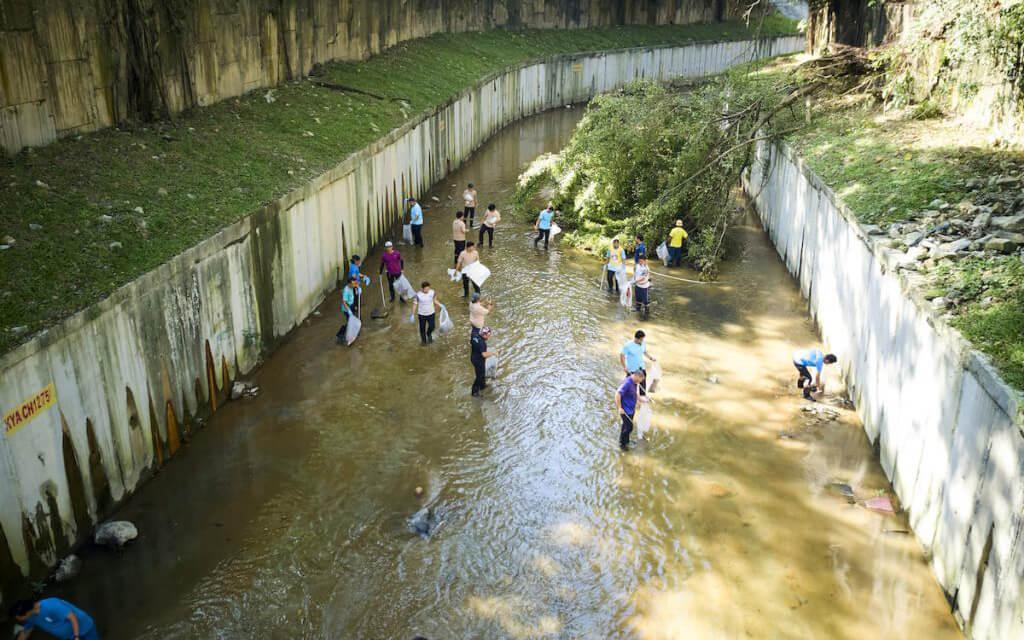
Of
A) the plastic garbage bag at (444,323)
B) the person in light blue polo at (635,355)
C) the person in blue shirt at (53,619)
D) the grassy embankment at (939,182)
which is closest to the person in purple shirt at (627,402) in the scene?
the person in light blue polo at (635,355)

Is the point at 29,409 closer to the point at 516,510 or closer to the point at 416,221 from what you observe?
the point at 516,510

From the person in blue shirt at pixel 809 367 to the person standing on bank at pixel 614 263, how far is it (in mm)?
4609

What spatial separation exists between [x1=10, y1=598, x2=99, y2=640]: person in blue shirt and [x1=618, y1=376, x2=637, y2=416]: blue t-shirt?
663 cm

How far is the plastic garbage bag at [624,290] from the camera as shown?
15988 millimetres

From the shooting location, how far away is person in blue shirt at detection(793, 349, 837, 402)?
39.9ft

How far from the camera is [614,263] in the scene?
53.9 ft

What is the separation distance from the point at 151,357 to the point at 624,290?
9029mm

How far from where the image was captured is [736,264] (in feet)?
62.4

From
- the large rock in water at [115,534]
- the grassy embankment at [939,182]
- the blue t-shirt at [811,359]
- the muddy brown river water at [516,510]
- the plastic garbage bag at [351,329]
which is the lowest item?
the muddy brown river water at [516,510]

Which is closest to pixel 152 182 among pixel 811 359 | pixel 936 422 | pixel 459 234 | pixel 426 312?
pixel 426 312

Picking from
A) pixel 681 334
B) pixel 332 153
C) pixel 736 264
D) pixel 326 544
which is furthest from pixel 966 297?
pixel 332 153

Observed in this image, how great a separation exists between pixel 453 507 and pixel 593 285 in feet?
28.1

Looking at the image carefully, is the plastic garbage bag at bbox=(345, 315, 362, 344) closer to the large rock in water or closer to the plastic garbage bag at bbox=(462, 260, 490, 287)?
the plastic garbage bag at bbox=(462, 260, 490, 287)

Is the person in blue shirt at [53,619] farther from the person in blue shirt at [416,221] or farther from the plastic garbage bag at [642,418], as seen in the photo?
the person in blue shirt at [416,221]
